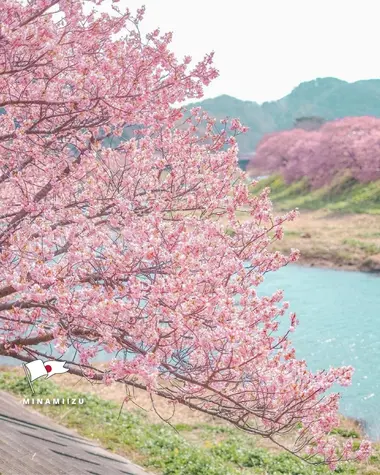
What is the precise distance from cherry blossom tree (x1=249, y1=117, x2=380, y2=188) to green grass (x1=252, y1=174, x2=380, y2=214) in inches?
44.5

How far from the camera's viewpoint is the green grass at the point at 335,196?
5703 centimetres

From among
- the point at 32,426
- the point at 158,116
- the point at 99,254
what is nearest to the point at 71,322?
the point at 99,254

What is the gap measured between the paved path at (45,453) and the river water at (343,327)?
898cm

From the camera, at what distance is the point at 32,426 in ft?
34.0

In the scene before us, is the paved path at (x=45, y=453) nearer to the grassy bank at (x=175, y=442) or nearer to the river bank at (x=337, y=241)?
the grassy bank at (x=175, y=442)

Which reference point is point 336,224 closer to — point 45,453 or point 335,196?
point 335,196

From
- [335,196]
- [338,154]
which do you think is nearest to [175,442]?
[335,196]

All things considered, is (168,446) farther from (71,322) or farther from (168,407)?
(71,322)

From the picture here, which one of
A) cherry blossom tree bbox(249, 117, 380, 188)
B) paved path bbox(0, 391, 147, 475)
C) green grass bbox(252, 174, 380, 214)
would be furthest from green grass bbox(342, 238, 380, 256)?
paved path bbox(0, 391, 147, 475)

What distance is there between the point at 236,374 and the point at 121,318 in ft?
4.92

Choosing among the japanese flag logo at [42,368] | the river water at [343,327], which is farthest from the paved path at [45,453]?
the river water at [343,327]

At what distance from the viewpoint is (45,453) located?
8445 mm

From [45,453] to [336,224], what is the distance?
46.4 meters

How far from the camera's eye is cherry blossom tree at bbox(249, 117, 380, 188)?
6253 cm
